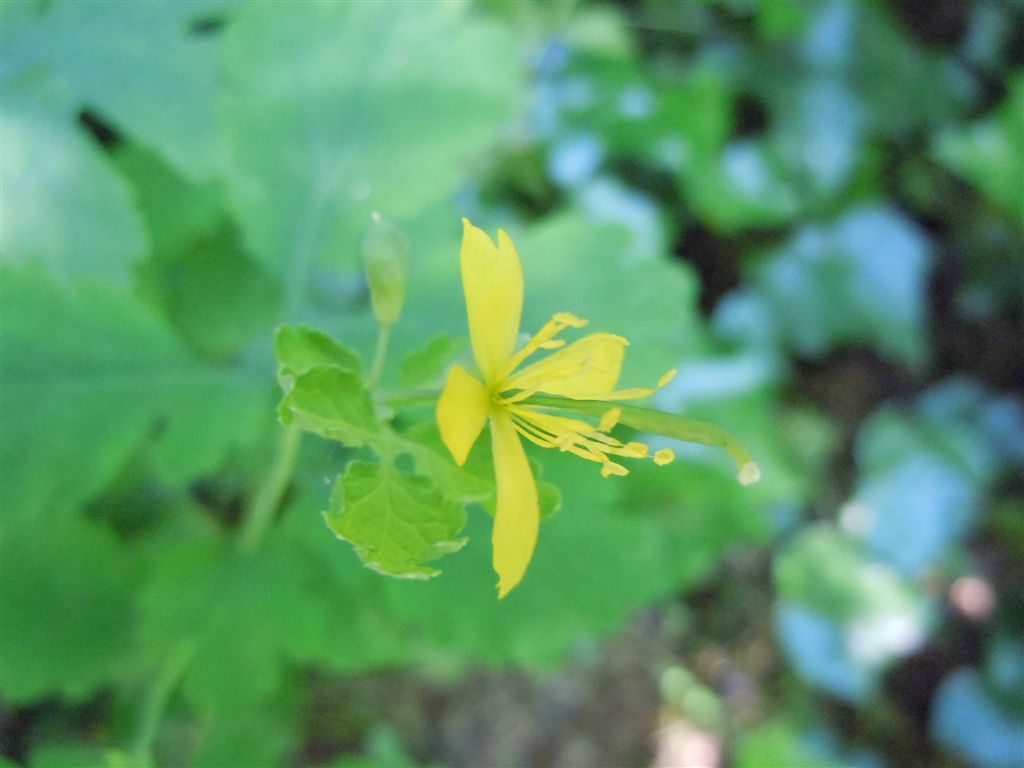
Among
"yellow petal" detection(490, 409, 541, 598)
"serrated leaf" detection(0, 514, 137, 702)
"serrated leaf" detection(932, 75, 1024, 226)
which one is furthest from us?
"serrated leaf" detection(932, 75, 1024, 226)

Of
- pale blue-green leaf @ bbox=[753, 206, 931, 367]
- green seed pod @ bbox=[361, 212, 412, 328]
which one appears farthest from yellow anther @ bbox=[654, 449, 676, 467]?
pale blue-green leaf @ bbox=[753, 206, 931, 367]

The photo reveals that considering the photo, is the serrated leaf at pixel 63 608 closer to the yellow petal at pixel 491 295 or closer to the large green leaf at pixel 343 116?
the large green leaf at pixel 343 116

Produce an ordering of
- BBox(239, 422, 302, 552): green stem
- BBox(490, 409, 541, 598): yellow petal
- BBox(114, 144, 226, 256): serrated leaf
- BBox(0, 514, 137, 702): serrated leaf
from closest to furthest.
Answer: BBox(490, 409, 541, 598): yellow petal, BBox(239, 422, 302, 552): green stem, BBox(0, 514, 137, 702): serrated leaf, BBox(114, 144, 226, 256): serrated leaf

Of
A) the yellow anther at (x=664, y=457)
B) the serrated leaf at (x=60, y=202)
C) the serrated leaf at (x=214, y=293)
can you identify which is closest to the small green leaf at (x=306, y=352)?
the yellow anther at (x=664, y=457)

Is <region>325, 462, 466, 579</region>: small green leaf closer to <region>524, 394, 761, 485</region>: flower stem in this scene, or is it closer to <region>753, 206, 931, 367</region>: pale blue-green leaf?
<region>524, 394, 761, 485</region>: flower stem

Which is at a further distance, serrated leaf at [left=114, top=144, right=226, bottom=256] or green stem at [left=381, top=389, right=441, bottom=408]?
serrated leaf at [left=114, top=144, right=226, bottom=256]

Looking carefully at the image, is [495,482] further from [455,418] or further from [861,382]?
[861,382]

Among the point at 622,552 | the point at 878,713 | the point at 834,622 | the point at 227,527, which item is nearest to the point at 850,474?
the point at 834,622
